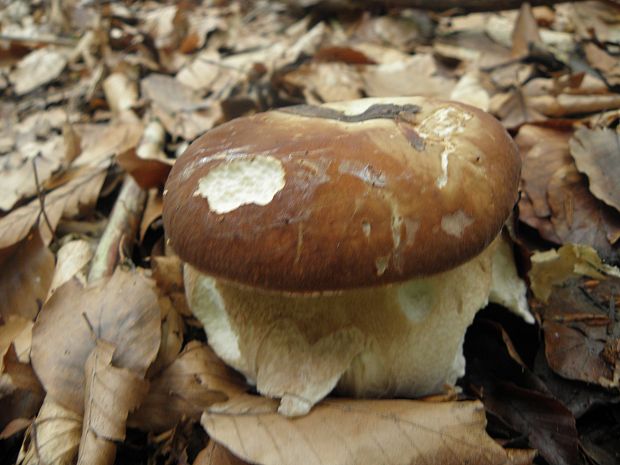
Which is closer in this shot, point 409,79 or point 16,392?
point 16,392

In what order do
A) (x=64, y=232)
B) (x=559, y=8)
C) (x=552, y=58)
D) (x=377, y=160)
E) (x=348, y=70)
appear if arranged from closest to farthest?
(x=377, y=160) → (x=64, y=232) → (x=552, y=58) → (x=348, y=70) → (x=559, y=8)

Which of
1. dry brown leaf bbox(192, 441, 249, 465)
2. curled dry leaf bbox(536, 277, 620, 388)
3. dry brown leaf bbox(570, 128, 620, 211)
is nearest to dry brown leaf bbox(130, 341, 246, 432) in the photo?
dry brown leaf bbox(192, 441, 249, 465)

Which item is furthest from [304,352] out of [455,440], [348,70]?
[348,70]

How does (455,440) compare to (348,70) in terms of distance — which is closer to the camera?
(455,440)

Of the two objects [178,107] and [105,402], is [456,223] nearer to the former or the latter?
[105,402]

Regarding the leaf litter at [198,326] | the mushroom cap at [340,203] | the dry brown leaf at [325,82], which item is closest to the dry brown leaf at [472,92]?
the leaf litter at [198,326]

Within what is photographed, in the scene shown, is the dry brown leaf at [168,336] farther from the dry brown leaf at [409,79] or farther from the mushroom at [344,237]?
the dry brown leaf at [409,79]

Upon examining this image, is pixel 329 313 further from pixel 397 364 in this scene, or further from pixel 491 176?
pixel 491 176

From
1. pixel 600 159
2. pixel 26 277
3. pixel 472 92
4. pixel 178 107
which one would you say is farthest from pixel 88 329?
pixel 472 92
